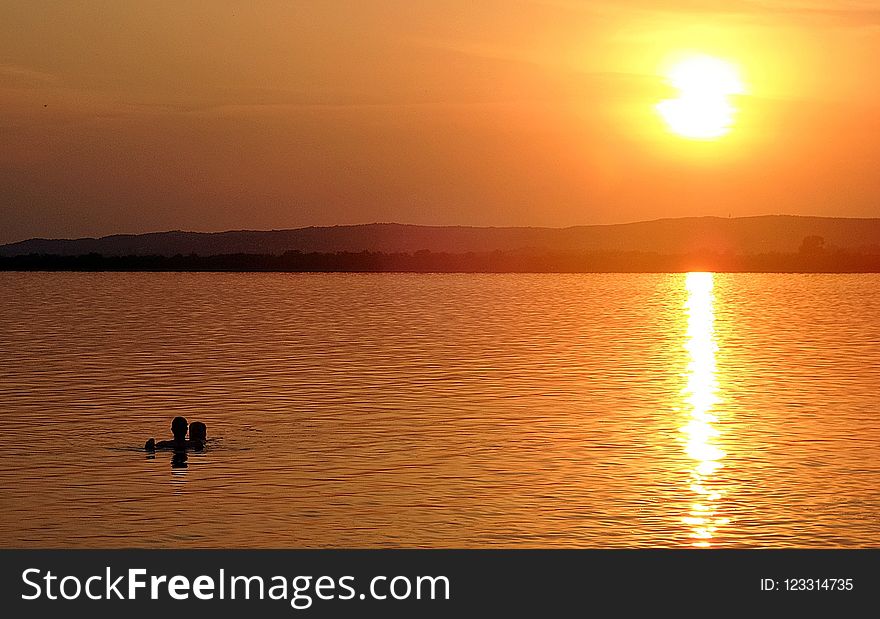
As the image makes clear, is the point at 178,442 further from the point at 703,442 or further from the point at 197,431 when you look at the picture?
the point at 703,442

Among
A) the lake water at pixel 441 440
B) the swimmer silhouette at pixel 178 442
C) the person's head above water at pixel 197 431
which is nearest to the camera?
the lake water at pixel 441 440

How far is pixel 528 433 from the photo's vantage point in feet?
106

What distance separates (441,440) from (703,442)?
5686 millimetres

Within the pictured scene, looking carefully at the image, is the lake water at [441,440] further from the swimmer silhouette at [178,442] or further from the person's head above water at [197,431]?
the person's head above water at [197,431]

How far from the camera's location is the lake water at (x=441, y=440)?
22.2 metres

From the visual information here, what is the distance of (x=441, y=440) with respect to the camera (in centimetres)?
3083

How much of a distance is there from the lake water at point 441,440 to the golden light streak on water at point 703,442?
8 cm

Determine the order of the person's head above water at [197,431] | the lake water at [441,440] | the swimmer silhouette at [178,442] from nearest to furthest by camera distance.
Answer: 1. the lake water at [441,440]
2. the swimmer silhouette at [178,442]
3. the person's head above water at [197,431]

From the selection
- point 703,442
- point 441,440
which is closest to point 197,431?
point 441,440

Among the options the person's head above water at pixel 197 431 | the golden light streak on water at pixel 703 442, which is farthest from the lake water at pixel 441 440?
the person's head above water at pixel 197 431

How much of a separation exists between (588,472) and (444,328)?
154 ft

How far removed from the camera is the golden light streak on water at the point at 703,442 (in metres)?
22.5

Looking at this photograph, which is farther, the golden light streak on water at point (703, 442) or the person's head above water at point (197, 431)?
the person's head above water at point (197, 431)

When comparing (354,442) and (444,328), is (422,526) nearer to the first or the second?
(354,442)
